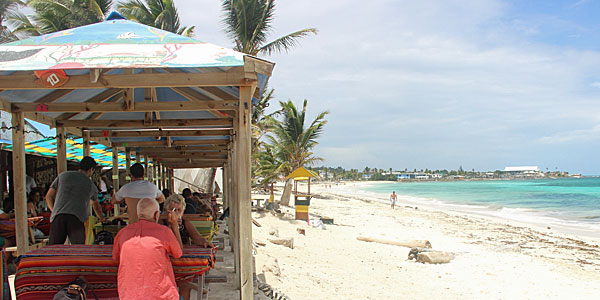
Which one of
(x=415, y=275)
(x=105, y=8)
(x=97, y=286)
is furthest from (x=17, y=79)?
(x=105, y=8)

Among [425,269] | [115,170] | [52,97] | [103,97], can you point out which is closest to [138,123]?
[103,97]

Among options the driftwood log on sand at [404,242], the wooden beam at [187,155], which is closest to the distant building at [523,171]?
the driftwood log on sand at [404,242]

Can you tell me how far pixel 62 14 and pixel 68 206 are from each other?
1344cm

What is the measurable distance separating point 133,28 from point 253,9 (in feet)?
38.4

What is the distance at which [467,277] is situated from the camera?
8969 millimetres

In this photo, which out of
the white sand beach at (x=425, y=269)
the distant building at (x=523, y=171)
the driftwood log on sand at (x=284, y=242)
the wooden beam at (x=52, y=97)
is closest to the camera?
the wooden beam at (x=52, y=97)

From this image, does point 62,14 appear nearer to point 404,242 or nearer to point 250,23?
point 250,23

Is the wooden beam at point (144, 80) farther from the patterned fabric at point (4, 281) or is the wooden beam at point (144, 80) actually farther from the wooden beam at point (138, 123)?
the wooden beam at point (138, 123)

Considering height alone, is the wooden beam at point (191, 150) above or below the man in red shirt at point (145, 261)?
above

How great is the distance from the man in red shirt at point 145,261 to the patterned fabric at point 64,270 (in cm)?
17

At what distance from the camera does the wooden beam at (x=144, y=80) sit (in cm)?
330

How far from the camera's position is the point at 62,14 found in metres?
15.0

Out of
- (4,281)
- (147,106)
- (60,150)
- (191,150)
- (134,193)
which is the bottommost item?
(4,281)

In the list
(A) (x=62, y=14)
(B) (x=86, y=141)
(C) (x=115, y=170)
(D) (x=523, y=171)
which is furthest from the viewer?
(D) (x=523, y=171)
